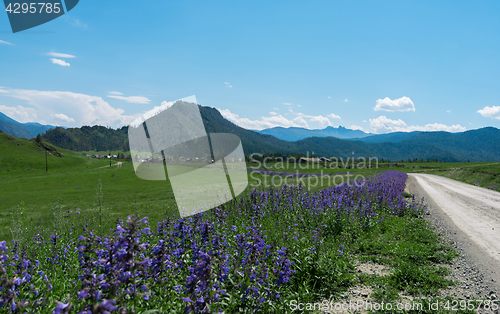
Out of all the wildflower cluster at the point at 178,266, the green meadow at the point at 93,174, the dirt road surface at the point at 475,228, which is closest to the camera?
the wildflower cluster at the point at 178,266

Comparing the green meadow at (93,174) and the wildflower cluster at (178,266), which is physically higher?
the wildflower cluster at (178,266)

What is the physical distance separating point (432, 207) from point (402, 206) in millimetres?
3870

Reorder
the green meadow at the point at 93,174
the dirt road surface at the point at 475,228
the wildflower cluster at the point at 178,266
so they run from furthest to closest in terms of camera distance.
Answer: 1. the green meadow at the point at 93,174
2. the dirt road surface at the point at 475,228
3. the wildflower cluster at the point at 178,266

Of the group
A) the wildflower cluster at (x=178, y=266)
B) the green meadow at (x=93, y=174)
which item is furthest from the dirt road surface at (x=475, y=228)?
the green meadow at (x=93, y=174)

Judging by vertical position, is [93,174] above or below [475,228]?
below

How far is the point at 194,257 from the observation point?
546 cm

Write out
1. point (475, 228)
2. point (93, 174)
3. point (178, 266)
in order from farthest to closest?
point (93, 174) < point (475, 228) < point (178, 266)

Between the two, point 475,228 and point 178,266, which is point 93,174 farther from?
point 475,228

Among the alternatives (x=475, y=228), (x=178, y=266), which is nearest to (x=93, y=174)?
(x=178, y=266)

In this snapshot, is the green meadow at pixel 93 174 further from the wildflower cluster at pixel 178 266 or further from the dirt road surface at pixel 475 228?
the wildflower cluster at pixel 178 266

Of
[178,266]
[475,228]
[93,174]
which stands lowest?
[93,174]

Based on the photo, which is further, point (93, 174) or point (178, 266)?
point (93, 174)

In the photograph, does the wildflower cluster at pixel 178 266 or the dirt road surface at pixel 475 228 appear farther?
the dirt road surface at pixel 475 228

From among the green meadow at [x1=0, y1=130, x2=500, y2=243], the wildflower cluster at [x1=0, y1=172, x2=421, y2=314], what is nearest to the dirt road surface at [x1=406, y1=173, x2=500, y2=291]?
the wildflower cluster at [x1=0, y1=172, x2=421, y2=314]
